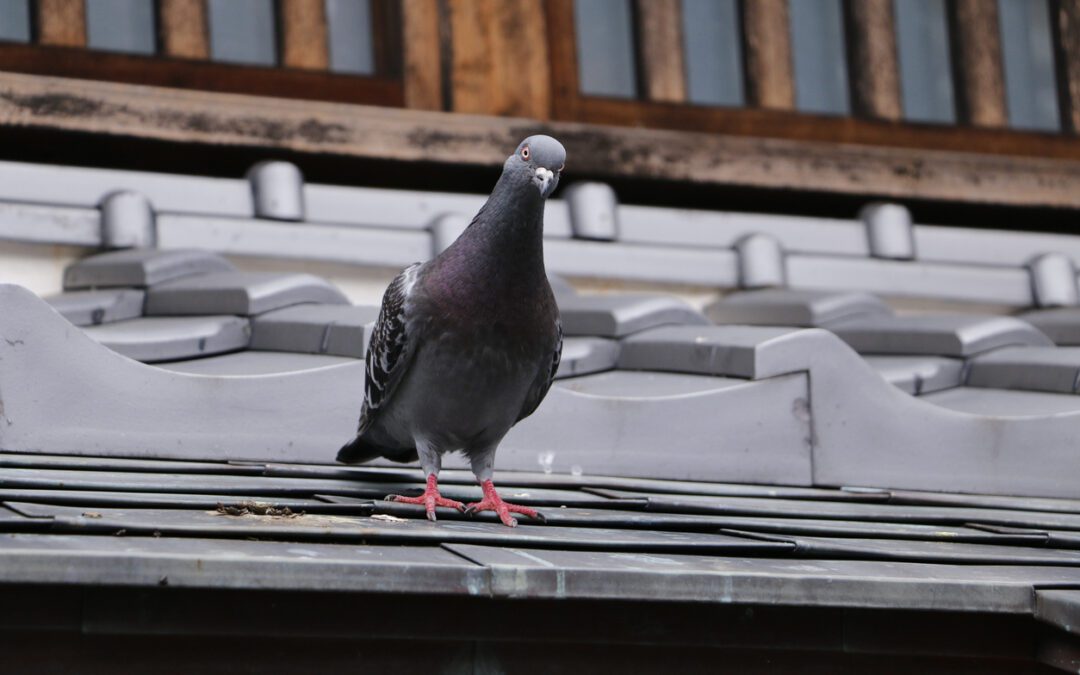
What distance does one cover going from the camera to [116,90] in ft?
15.7

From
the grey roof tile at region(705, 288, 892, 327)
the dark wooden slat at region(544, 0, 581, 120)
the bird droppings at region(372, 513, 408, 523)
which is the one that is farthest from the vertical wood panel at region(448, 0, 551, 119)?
the bird droppings at region(372, 513, 408, 523)

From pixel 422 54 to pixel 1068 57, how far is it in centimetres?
257

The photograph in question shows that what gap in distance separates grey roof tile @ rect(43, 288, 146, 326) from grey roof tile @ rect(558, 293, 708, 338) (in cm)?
120

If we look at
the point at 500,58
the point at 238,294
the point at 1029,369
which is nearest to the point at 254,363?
the point at 238,294

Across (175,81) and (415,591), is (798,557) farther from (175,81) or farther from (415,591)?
(175,81)

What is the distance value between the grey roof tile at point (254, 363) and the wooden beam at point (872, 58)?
101 inches

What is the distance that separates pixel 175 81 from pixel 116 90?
252 mm

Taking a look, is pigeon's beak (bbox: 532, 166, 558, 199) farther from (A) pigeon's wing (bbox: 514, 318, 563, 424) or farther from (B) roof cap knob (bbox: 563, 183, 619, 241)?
(B) roof cap knob (bbox: 563, 183, 619, 241)

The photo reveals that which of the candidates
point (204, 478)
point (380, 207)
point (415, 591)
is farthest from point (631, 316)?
point (415, 591)

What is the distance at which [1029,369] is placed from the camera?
4.80 meters

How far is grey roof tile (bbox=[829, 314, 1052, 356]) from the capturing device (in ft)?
16.6

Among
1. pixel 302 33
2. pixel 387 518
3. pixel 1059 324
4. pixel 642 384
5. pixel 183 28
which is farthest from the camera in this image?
pixel 1059 324

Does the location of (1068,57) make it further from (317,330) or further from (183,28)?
(317,330)

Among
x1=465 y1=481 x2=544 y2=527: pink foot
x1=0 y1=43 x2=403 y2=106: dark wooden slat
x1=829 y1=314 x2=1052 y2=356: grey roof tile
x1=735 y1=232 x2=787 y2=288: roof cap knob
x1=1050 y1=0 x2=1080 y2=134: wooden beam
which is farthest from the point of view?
x1=1050 y1=0 x2=1080 y2=134: wooden beam
